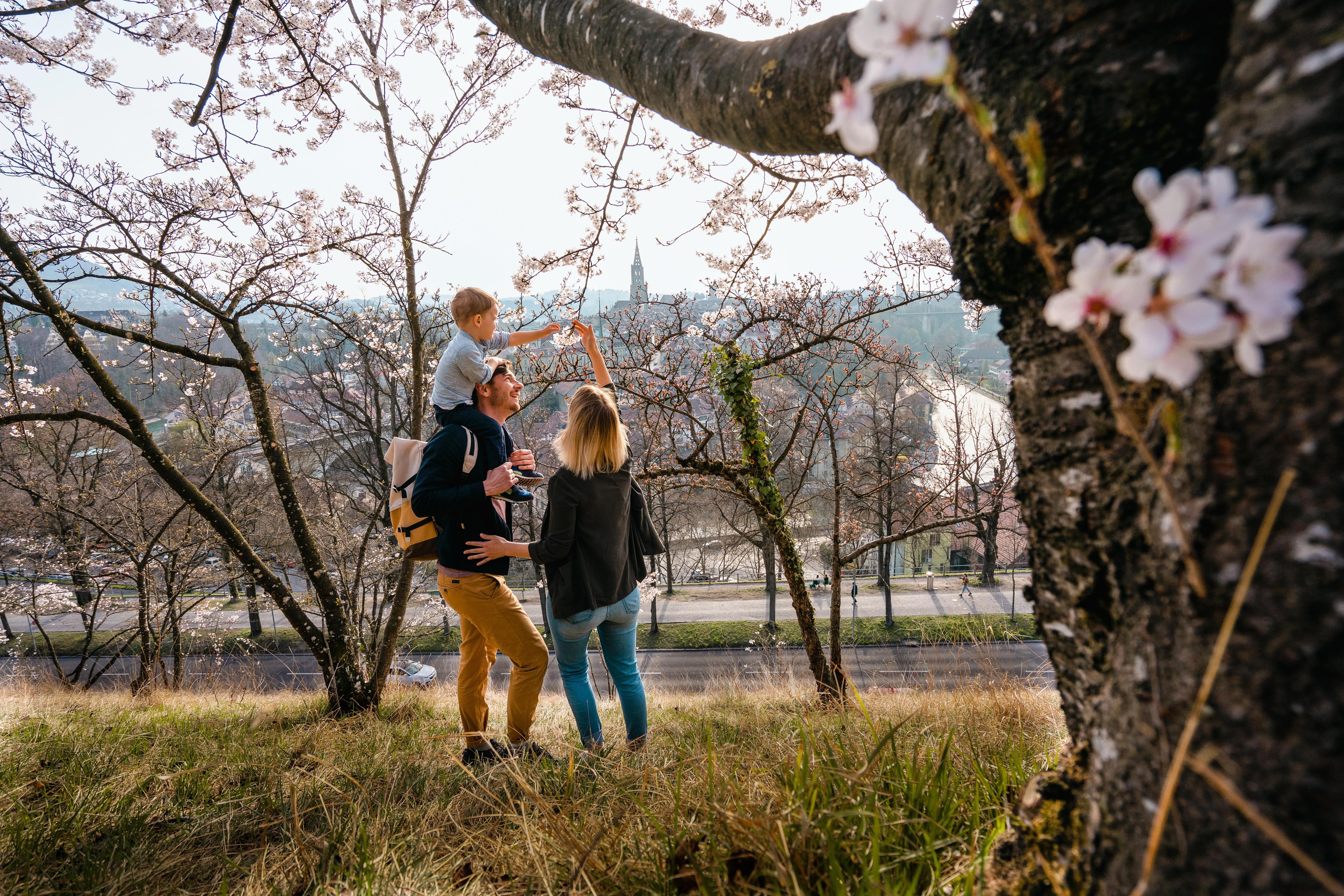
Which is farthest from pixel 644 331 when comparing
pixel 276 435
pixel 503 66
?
pixel 276 435

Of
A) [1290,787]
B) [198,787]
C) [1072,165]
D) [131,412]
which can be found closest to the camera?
[1290,787]

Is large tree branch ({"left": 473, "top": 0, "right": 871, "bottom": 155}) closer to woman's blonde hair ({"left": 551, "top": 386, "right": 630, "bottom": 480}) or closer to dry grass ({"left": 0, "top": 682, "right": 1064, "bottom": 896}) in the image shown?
woman's blonde hair ({"left": 551, "top": 386, "right": 630, "bottom": 480})

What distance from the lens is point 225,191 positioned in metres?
5.10

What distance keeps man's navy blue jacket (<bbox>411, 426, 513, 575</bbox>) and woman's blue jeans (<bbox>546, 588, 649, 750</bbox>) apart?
0.45 metres

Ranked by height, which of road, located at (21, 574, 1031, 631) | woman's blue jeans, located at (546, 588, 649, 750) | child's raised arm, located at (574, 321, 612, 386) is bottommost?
road, located at (21, 574, 1031, 631)

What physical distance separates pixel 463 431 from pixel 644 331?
357 cm

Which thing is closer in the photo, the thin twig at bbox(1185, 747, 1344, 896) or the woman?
the thin twig at bbox(1185, 747, 1344, 896)

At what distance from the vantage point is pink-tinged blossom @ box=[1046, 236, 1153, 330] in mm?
511

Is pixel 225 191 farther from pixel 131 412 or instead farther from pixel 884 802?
pixel 884 802

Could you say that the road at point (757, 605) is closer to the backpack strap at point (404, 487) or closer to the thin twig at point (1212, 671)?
the backpack strap at point (404, 487)

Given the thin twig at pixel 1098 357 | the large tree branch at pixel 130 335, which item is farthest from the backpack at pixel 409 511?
the thin twig at pixel 1098 357

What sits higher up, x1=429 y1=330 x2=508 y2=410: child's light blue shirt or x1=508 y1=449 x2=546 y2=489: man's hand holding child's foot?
x1=429 y1=330 x2=508 y2=410: child's light blue shirt

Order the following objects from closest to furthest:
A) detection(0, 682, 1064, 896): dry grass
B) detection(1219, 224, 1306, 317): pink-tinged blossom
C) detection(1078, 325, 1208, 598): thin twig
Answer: detection(1219, 224, 1306, 317): pink-tinged blossom
detection(1078, 325, 1208, 598): thin twig
detection(0, 682, 1064, 896): dry grass

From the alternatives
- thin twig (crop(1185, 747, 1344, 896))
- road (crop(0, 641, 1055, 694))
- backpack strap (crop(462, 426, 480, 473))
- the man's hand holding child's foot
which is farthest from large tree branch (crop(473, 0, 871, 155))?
road (crop(0, 641, 1055, 694))
